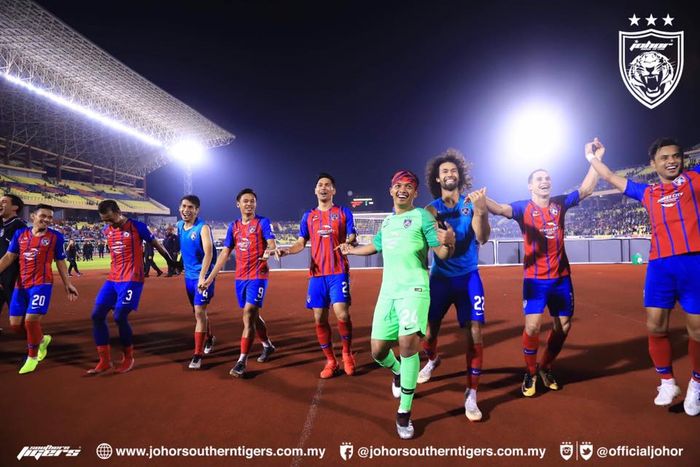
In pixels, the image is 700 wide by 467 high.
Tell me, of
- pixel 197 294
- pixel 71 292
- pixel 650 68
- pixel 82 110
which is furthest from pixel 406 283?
pixel 82 110

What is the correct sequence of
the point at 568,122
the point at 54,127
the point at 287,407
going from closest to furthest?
the point at 287,407 → the point at 568,122 → the point at 54,127

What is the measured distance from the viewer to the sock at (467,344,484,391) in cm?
329

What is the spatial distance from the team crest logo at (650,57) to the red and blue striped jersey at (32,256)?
685 inches

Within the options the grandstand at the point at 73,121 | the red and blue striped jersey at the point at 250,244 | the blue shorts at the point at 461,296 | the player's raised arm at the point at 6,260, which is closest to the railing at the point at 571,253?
the player's raised arm at the point at 6,260

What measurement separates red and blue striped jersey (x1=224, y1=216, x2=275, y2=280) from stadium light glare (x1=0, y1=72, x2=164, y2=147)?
114 feet

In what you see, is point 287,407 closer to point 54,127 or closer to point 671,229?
point 671,229

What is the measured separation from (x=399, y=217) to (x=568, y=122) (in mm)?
28429

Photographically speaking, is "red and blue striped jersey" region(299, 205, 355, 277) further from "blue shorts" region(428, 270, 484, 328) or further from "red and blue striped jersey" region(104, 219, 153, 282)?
"red and blue striped jersey" region(104, 219, 153, 282)

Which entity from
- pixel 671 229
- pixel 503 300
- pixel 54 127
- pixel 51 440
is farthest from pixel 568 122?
pixel 54 127

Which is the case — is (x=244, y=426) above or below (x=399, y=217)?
below

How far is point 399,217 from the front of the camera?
3.23 m

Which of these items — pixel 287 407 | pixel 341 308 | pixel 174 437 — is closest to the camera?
pixel 174 437

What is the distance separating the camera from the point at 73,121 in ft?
117

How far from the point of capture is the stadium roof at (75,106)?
2539cm
